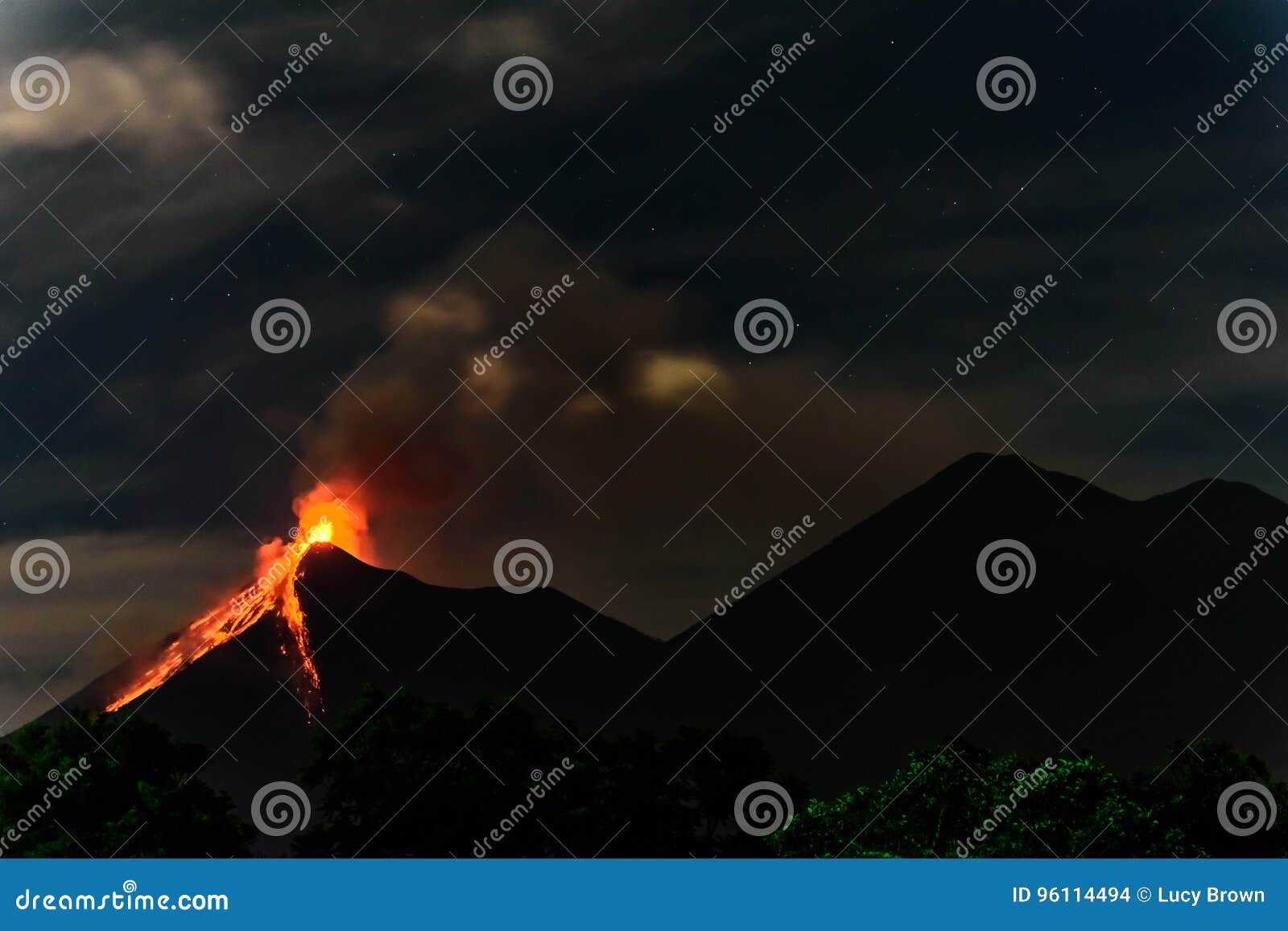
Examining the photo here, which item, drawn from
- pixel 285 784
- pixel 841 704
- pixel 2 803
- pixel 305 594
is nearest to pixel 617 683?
pixel 841 704

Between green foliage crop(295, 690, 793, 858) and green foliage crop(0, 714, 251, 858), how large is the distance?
123 cm

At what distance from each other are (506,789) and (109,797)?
4.57m

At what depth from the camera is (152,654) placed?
1683 cm

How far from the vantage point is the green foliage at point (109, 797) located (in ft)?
→ 46.2

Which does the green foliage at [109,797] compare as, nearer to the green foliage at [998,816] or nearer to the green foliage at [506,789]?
the green foliage at [506,789]

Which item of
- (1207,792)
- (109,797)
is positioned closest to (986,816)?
(1207,792)

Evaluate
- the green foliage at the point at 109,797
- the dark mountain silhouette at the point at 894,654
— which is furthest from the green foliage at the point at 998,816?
the green foliage at the point at 109,797

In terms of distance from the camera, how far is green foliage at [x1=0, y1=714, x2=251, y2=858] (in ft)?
46.2

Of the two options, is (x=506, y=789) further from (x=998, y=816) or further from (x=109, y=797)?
(x=998, y=816)

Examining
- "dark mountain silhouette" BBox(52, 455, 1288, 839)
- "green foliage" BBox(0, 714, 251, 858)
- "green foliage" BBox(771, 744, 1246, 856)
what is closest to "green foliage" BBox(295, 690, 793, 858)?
"dark mountain silhouette" BBox(52, 455, 1288, 839)

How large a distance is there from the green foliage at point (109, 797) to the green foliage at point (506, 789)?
1.23m

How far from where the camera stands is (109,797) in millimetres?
14539

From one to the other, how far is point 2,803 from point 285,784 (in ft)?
12.0

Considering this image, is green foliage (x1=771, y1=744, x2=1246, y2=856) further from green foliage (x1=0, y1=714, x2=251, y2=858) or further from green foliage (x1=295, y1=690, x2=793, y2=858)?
green foliage (x1=0, y1=714, x2=251, y2=858)
